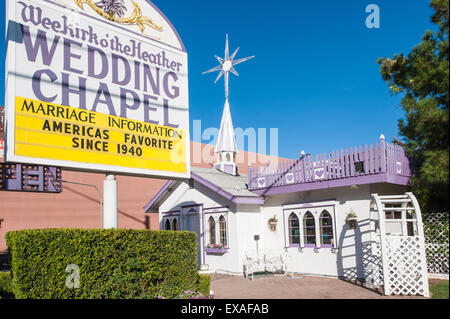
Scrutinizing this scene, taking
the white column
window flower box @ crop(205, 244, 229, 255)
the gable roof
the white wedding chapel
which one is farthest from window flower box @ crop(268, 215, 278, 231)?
the white column

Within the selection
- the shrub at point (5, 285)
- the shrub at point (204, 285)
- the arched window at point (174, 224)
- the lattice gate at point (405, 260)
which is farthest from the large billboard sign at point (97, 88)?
the arched window at point (174, 224)

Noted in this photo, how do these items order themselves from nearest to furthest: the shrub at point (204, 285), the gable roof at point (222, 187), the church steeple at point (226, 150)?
the shrub at point (204, 285) → the gable roof at point (222, 187) → the church steeple at point (226, 150)

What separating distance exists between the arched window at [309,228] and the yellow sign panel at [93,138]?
5162mm

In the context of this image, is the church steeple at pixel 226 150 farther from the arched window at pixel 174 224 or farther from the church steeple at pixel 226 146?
the arched window at pixel 174 224

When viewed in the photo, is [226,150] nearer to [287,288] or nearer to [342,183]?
[342,183]

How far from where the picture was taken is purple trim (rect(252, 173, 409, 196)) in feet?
35.3

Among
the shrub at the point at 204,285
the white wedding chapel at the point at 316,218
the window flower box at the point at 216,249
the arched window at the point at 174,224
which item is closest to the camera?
the white wedding chapel at the point at 316,218

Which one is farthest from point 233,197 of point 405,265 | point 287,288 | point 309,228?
point 405,265

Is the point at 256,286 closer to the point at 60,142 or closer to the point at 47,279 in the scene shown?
the point at 47,279

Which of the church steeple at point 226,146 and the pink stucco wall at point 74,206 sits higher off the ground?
the church steeple at point 226,146

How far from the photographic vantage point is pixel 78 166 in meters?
8.20

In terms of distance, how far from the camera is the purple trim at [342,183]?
1075cm

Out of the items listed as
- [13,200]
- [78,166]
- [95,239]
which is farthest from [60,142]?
[13,200]
